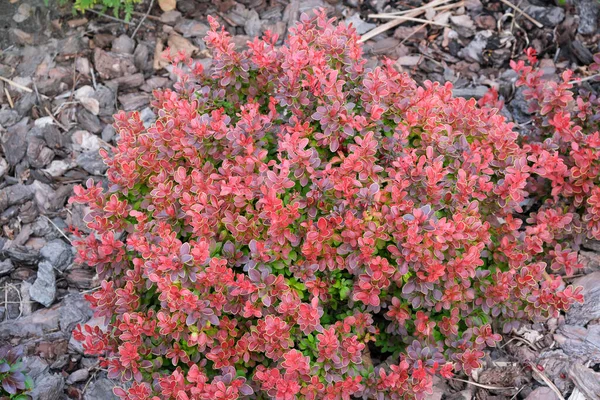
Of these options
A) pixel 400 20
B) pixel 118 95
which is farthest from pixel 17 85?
pixel 400 20

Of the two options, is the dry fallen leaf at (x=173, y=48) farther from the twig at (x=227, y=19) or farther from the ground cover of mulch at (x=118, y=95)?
the twig at (x=227, y=19)

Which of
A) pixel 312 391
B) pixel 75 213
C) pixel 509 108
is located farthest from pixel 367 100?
pixel 75 213

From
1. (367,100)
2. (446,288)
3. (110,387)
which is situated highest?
(367,100)

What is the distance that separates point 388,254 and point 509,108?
1790 mm

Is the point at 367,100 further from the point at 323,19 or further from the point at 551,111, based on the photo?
the point at 551,111

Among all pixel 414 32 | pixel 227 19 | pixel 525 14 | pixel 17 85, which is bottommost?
pixel 17 85

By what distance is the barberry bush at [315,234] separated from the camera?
2.32 meters

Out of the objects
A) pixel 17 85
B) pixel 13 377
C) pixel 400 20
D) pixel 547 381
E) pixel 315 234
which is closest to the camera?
A: pixel 315 234

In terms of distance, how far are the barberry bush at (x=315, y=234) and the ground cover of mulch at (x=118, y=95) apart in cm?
37

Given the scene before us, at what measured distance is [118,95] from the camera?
405 cm

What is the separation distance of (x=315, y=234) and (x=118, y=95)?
2.28 meters

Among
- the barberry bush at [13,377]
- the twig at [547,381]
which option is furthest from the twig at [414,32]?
the barberry bush at [13,377]

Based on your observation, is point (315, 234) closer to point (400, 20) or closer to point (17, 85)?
point (400, 20)

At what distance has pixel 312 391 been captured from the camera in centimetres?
231
